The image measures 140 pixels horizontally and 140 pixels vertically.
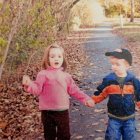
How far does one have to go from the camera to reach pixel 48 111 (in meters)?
5.56

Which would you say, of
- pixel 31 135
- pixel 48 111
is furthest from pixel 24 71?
pixel 48 111

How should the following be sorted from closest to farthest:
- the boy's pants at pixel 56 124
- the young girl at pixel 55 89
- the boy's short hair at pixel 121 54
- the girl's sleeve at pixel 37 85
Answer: the boy's short hair at pixel 121 54 → the girl's sleeve at pixel 37 85 → the young girl at pixel 55 89 → the boy's pants at pixel 56 124

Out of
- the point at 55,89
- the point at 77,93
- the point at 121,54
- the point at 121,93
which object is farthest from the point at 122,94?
the point at 55,89

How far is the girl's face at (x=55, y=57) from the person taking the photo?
17.9ft

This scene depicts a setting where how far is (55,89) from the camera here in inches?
217

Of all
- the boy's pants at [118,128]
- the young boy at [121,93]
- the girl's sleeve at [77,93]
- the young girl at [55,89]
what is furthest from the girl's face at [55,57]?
the boy's pants at [118,128]

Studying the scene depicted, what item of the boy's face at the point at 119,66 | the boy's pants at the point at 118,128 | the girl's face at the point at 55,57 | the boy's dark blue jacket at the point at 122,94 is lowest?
the boy's pants at the point at 118,128

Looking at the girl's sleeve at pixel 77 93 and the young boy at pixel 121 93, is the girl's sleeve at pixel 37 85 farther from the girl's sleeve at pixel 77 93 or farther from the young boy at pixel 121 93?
the young boy at pixel 121 93

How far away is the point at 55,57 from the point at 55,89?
397 millimetres

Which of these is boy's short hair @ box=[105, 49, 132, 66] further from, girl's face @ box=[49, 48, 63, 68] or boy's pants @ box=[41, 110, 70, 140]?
boy's pants @ box=[41, 110, 70, 140]

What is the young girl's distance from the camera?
17.9ft

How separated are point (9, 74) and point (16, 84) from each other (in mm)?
453

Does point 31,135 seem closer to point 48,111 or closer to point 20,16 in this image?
point 48,111

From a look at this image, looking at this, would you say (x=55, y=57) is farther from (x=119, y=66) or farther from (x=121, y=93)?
(x=121, y=93)
